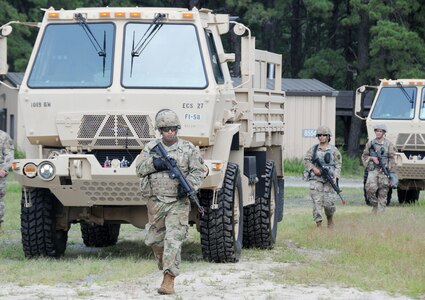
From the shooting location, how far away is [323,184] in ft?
63.0

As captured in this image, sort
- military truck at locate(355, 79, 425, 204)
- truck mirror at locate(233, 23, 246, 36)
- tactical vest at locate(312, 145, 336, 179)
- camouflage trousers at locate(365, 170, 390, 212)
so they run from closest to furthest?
truck mirror at locate(233, 23, 246, 36), tactical vest at locate(312, 145, 336, 179), camouflage trousers at locate(365, 170, 390, 212), military truck at locate(355, 79, 425, 204)

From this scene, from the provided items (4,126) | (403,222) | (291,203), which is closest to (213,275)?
(403,222)

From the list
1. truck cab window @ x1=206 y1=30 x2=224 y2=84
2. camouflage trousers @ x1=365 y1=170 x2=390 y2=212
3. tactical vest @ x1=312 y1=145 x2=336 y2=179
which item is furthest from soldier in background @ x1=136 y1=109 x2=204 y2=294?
camouflage trousers @ x1=365 y1=170 x2=390 y2=212

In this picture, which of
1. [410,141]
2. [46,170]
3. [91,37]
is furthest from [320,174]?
[410,141]

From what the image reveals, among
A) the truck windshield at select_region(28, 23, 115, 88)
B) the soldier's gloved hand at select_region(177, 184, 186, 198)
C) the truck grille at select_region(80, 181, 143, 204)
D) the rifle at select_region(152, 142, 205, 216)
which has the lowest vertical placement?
the truck grille at select_region(80, 181, 143, 204)

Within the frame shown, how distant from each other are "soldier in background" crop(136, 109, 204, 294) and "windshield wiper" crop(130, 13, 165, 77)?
91.0 inches

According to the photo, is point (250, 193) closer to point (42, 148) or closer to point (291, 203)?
point (42, 148)

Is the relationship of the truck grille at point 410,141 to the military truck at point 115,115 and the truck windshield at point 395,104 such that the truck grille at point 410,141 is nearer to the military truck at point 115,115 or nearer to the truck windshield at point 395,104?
the truck windshield at point 395,104

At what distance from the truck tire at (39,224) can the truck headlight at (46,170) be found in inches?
21.2

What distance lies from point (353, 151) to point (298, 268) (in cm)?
3538

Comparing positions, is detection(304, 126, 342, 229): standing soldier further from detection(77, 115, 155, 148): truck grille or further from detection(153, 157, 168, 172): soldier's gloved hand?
detection(153, 157, 168, 172): soldier's gloved hand

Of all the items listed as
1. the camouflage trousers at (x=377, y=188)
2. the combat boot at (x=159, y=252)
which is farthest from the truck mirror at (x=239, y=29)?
the camouflage trousers at (x=377, y=188)

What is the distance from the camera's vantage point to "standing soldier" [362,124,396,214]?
22266mm

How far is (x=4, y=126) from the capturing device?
4616 centimetres
